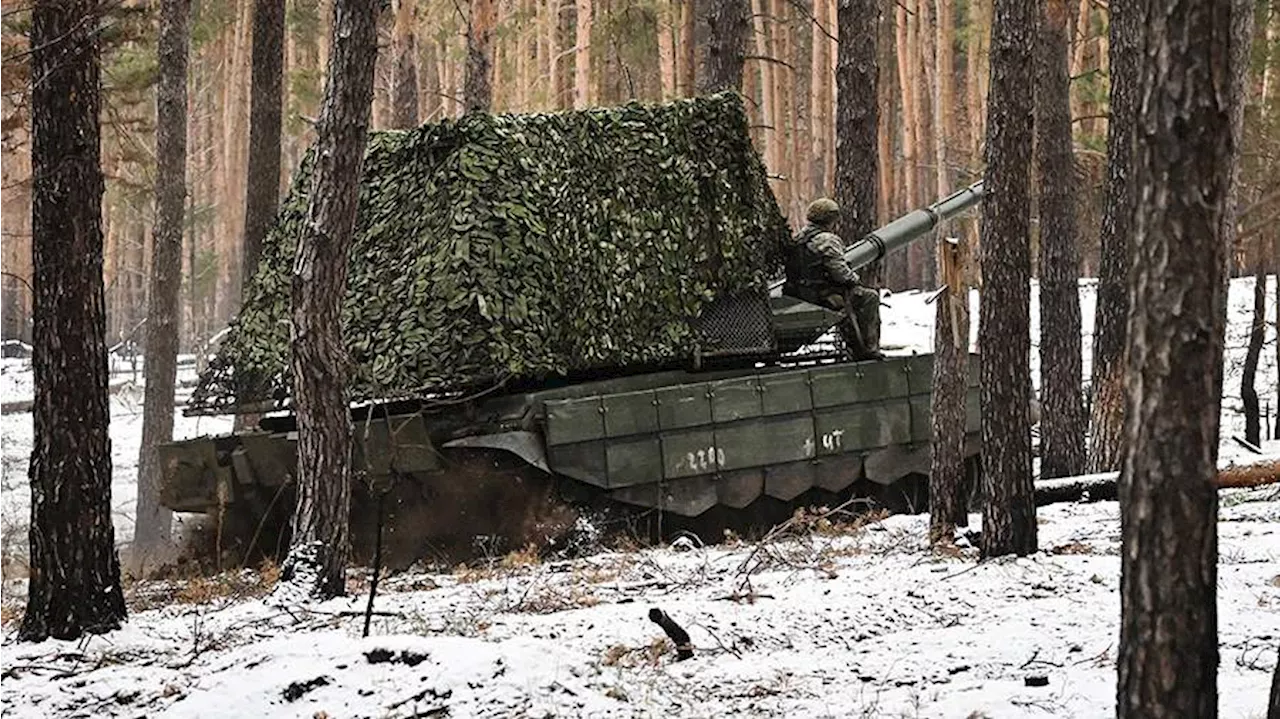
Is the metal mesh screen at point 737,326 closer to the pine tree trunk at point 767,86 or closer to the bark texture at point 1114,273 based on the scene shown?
the bark texture at point 1114,273

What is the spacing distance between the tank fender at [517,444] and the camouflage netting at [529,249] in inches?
16.5

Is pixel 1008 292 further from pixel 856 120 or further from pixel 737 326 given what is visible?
pixel 856 120

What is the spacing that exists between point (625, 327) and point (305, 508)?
456cm

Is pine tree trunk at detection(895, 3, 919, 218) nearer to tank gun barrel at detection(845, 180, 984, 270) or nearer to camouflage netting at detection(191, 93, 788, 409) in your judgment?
tank gun barrel at detection(845, 180, 984, 270)

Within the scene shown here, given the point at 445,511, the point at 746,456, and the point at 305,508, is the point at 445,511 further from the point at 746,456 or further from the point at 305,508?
the point at 305,508

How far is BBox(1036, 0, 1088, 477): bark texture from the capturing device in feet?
41.2

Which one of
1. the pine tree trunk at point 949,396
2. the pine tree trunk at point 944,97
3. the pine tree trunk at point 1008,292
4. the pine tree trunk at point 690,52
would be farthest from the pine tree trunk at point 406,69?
the pine tree trunk at point 1008,292

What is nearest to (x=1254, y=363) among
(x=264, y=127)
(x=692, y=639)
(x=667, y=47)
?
(x=264, y=127)

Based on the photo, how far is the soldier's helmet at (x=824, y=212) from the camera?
12094mm

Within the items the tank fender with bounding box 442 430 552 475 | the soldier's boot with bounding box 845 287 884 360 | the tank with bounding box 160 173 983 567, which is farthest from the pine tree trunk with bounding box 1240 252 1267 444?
the tank fender with bounding box 442 430 552 475

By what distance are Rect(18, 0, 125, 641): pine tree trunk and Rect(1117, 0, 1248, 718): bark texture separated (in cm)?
435

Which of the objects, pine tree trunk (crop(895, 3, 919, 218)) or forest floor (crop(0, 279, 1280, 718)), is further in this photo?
pine tree trunk (crop(895, 3, 919, 218))

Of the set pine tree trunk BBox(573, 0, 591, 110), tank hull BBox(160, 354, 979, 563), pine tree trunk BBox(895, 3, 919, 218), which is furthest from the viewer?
pine tree trunk BBox(895, 3, 919, 218)

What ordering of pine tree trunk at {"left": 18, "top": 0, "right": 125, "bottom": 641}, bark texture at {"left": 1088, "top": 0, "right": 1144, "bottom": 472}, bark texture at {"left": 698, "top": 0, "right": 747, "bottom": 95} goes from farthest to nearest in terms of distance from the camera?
1. bark texture at {"left": 698, "top": 0, "right": 747, "bottom": 95}
2. bark texture at {"left": 1088, "top": 0, "right": 1144, "bottom": 472}
3. pine tree trunk at {"left": 18, "top": 0, "right": 125, "bottom": 641}
